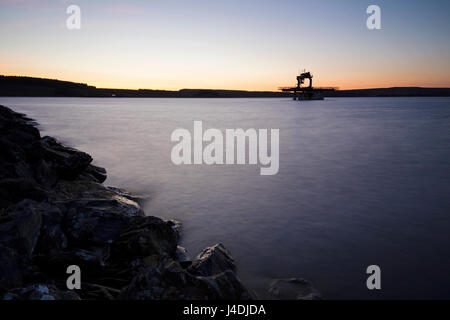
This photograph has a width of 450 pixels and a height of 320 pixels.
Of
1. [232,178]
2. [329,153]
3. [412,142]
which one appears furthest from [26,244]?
[412,142]

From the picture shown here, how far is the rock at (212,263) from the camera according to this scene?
484cm

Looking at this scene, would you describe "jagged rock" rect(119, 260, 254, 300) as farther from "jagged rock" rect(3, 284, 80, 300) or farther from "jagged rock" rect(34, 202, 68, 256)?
"jagged rock" rect(34, 202, 68, 256)

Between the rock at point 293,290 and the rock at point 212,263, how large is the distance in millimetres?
859

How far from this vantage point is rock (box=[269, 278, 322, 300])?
4684 millimetres

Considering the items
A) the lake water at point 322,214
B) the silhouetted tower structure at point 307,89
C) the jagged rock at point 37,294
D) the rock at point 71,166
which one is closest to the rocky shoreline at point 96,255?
the jagged rock at point 37,294

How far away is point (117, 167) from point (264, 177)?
699cm

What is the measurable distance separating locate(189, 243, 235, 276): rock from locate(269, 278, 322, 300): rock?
0.86m

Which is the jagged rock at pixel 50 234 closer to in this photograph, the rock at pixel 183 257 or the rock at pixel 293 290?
the rock at pixel 183 257

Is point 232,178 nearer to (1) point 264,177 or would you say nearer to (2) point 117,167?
(1) point 264,177

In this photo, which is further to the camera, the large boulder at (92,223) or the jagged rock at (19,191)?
the jagged rock at (19,191)

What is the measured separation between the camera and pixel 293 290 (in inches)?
191

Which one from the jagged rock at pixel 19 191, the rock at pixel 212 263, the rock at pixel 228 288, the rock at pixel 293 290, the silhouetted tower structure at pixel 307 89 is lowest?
the rock at pixel 293 290

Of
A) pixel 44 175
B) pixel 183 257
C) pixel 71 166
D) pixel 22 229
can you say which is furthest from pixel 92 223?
pixel 71 166
